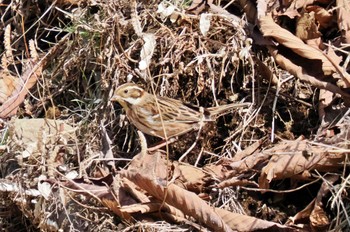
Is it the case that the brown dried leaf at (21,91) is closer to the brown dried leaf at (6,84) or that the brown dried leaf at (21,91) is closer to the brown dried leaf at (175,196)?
the brown dried leaf at (6,84)

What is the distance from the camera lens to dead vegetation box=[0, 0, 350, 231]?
5.37m

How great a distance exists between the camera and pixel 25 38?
738 cm

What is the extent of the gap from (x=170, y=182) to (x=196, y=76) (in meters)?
1.15

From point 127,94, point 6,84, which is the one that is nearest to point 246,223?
point 127,94

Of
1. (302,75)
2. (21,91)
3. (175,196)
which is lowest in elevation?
(21,91)

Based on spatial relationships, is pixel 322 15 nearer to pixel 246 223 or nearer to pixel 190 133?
pixel 190 133

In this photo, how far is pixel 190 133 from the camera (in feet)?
20.4

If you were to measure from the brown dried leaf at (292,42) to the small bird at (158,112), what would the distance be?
20.9 inches

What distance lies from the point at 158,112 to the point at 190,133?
0.87 ft

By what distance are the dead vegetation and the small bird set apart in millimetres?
83

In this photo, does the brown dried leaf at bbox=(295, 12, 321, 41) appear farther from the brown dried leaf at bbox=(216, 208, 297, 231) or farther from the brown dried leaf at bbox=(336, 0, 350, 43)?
the brown dried leaf at bbox=(216, 208, 297, 231)

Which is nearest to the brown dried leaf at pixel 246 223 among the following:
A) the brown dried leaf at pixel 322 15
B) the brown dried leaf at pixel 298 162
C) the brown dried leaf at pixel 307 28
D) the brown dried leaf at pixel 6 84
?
the brown dried leaf at pixel 298 162

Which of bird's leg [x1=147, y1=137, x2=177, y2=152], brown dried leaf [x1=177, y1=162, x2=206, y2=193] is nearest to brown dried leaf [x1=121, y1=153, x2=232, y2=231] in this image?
brown dried leaf [x1=177, y1=162, x2=206, y2=193]

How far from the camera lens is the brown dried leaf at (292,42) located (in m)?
5.73
